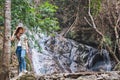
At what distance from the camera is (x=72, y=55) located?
14461mm

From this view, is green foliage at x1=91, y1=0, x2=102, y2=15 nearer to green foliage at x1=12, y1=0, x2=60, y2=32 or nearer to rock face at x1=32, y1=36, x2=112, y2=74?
rock face at x1=32, y1=36, x2=112, y2=74

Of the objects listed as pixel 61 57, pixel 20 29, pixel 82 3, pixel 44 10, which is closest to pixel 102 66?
pixel 61 57

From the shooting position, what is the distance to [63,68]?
43.2 feet

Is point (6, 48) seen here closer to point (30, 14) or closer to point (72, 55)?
point (30, 14)

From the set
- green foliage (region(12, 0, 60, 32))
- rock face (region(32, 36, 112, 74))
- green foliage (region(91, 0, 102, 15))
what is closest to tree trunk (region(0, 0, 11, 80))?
green foliage (region(12, 0, 60, 32))

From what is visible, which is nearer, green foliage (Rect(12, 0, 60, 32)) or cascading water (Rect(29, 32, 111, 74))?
green foliage (Rect(12, 0, 60, 32))

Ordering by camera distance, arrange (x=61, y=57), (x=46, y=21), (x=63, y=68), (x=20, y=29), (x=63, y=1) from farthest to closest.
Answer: (x=63, y=1), (x=61, y=57), (x=63, y=68), (x=46, y=21), (x=20, y=29)

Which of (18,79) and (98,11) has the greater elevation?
(98,11)

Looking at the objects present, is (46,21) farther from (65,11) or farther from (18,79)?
(65,11)

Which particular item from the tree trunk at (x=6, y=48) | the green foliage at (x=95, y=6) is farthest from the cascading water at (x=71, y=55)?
the tree trunk at (x=6, y=48)

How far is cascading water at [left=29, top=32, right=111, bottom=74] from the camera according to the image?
1355cm

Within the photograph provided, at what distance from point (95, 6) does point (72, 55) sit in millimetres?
2805

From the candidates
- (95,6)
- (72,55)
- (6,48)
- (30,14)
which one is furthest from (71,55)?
(6,48)

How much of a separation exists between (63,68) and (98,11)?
3.59 metres
